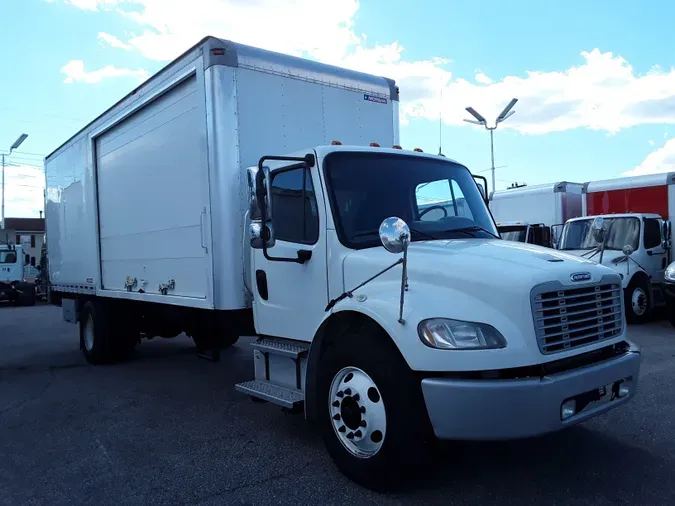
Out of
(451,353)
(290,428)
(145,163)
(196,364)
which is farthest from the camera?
(196,364)

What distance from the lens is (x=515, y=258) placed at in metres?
3.86

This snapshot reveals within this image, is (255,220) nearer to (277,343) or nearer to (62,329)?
(277,343)

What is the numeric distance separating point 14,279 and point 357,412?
23.9m

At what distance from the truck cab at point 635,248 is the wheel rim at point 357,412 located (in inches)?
365

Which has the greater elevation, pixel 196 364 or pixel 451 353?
pixel 451 353

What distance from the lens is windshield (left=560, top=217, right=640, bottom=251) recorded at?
12516 millimetres

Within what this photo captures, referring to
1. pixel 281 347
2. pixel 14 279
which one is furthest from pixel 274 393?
pixel 14 279

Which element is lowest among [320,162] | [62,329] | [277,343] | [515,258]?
[62,329]

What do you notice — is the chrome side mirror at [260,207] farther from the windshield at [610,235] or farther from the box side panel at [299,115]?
the windshield at [610,235]

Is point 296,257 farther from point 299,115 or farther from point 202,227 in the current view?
point 299,115

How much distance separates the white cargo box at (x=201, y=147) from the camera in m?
5.44

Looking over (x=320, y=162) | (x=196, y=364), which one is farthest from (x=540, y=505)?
(x=196, y=364)

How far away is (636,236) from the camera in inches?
491

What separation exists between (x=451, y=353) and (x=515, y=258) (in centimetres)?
90
